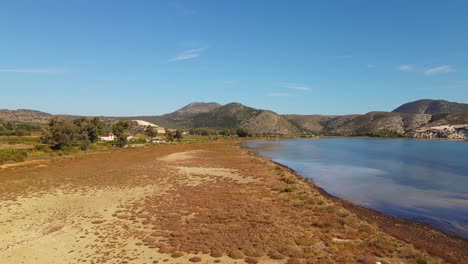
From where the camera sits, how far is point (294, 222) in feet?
81.7

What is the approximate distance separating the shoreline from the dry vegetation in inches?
61.7

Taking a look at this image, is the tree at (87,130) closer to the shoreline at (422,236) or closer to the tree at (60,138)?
the tree at (60,138)

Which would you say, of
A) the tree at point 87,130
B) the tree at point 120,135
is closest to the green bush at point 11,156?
the tree at point 87,130

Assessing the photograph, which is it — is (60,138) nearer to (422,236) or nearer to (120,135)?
(120,135)

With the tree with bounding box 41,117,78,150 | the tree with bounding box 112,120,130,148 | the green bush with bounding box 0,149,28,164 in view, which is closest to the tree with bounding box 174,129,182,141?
the tree with bounding box 112,120,130,148

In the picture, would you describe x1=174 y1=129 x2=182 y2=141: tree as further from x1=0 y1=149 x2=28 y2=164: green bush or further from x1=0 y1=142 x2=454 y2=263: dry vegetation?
x1=0 y1=142 x2=454 y2=263: dry vegetation

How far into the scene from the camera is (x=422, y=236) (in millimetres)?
23141

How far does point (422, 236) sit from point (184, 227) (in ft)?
59.3

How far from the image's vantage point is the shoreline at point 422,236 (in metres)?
20.0

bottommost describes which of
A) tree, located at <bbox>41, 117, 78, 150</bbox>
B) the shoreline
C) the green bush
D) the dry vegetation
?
the shoreline

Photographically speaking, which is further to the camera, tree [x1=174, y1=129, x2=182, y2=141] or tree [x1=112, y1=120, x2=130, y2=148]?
tree [x1=174, y1=129, x2=182, y2=141]

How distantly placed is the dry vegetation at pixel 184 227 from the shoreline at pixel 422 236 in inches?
61.7

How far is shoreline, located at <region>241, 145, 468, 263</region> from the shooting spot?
20047 mm

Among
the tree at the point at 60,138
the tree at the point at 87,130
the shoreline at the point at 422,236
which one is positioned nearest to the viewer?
the shoreline at the point at 422,236
